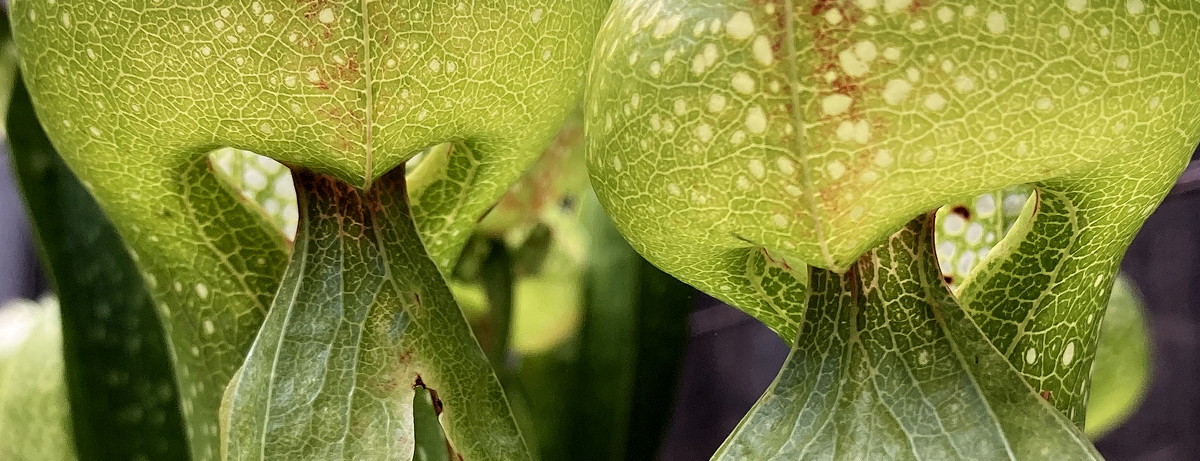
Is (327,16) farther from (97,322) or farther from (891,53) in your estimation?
(97,322)

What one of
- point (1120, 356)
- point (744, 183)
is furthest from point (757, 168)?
point (1120, 356)

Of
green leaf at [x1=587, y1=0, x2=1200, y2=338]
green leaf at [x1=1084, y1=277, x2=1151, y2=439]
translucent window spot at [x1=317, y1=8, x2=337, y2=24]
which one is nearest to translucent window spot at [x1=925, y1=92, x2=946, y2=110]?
green leaf at [x1=587, y1=0, x2=1200, y2=338]

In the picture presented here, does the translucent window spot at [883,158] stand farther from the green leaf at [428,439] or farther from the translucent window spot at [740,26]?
the green leaf at [428,439]

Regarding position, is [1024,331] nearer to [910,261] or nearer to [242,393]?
[910,261]

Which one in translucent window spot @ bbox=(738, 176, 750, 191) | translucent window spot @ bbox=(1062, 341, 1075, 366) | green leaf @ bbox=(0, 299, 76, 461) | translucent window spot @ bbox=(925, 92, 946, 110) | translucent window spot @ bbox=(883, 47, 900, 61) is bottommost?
green leaf @ bbox=(0, 299, 76, 461)

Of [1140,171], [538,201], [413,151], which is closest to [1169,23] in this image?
[1140,171]

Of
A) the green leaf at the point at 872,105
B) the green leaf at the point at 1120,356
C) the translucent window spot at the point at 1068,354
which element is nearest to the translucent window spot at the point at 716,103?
the green leaf at the point at 872,105

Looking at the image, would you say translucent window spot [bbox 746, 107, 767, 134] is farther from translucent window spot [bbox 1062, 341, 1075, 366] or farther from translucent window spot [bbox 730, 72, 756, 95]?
translucent window spot [bbox 1062, 341, 1075, 366]
